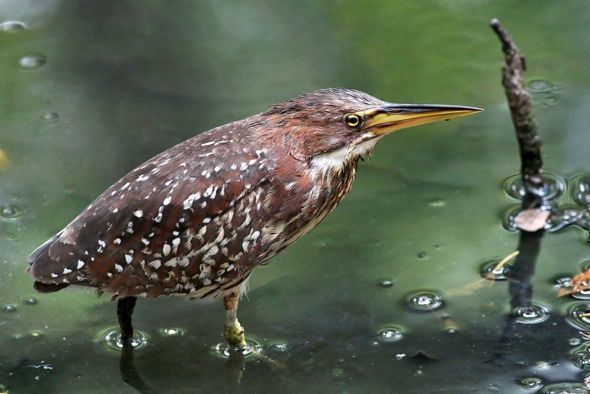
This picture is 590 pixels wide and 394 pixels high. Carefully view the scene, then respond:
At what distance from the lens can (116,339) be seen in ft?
22.1

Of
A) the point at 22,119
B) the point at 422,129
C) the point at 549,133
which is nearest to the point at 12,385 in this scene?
the point at 22,119

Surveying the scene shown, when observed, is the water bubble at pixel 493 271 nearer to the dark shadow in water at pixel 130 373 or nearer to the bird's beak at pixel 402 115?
the bird's beak at pixel 402 115

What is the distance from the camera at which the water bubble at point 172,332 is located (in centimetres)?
675

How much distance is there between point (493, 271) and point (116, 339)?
2.31 meters

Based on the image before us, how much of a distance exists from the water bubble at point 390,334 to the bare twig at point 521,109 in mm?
1467

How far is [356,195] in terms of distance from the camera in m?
7.61

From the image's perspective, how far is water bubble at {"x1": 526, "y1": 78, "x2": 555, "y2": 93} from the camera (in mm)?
8297

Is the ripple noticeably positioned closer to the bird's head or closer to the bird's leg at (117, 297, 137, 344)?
the bird's head

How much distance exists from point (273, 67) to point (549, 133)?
7.19ft

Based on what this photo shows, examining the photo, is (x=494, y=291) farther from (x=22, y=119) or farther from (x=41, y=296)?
(x=22, y=119)

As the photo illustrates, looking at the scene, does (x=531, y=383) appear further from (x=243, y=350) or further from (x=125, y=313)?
(x=125, y=313)

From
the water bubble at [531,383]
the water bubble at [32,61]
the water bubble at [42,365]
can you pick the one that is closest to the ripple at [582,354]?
the water bubble at [531,383]

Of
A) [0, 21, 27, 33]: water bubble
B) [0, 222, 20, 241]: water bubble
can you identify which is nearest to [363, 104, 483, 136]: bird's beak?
[0, 222, 20, 241]: water bubble

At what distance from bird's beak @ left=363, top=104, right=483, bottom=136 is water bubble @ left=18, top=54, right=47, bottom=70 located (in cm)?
360
